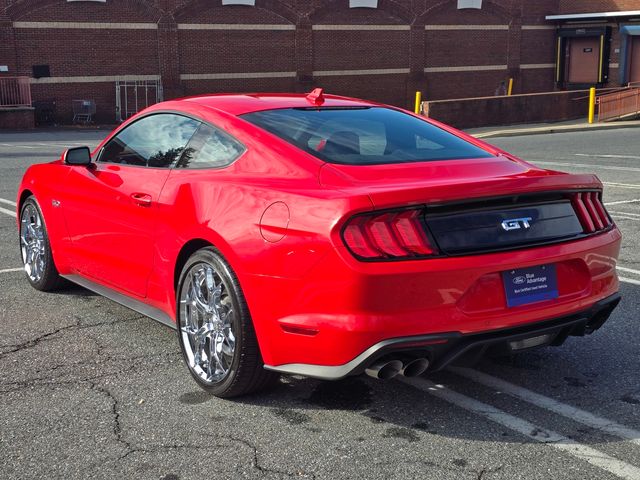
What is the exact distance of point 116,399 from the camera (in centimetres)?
428

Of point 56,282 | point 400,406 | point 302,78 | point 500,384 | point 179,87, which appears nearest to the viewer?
point 400,406

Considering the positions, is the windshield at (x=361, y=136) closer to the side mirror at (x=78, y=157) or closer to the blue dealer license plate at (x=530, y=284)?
the blue dealer license plate at (x=530, y=284)

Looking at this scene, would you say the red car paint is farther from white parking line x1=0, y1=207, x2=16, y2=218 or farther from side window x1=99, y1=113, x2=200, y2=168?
white parking line x1=0, y1=207, x2=16, y2=218

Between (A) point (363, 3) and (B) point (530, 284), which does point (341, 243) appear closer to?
(B) point (530, 284)

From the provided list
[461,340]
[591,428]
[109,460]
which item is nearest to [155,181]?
[109,460]

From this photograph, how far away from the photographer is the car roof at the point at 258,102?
15.8ft

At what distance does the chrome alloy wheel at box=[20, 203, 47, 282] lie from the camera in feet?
20.8

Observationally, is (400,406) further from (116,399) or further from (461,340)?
(116,399)

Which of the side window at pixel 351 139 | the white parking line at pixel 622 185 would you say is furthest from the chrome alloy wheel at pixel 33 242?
the white parking line at pixel 622 185

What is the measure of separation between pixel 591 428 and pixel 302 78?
35.7 metres

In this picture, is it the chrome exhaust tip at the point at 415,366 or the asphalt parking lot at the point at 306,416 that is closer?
the asphalt parking lot at the point at 306,416

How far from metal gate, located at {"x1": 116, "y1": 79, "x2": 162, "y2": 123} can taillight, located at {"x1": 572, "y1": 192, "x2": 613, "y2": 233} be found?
31006 millimetres

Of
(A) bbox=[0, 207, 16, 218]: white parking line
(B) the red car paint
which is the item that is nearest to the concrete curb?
(A) bbox=[0, 207, 16, 218]: white parking line

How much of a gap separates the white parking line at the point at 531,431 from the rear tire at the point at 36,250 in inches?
120
